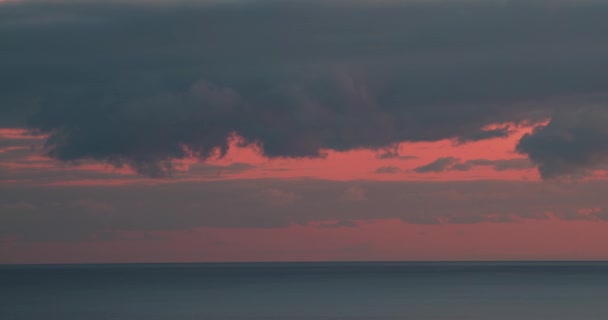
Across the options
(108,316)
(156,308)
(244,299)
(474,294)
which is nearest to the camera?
(108,316)

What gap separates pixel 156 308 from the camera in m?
84.2

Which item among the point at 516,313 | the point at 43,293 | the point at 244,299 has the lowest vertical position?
the point at 516,313

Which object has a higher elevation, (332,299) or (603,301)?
(332,299)

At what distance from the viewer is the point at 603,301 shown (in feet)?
302

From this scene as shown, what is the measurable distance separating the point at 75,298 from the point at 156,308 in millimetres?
20654

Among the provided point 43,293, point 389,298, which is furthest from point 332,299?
point 43,293

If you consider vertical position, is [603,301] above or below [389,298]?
below

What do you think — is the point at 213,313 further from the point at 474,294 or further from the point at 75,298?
the point at 474,294

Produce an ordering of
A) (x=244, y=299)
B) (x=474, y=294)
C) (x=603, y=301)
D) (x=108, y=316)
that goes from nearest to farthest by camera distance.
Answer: (x=108, y=316) < (x=603, y=301) < (x=244, y=299) < (x=474, y=294)

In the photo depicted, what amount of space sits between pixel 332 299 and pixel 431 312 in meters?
20.7

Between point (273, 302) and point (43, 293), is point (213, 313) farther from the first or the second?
point (43, 293)

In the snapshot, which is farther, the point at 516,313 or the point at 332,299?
the point at 332,299

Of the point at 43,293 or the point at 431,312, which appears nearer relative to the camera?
the point at 431,312

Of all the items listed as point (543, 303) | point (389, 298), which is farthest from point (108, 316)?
point (543, 303)
